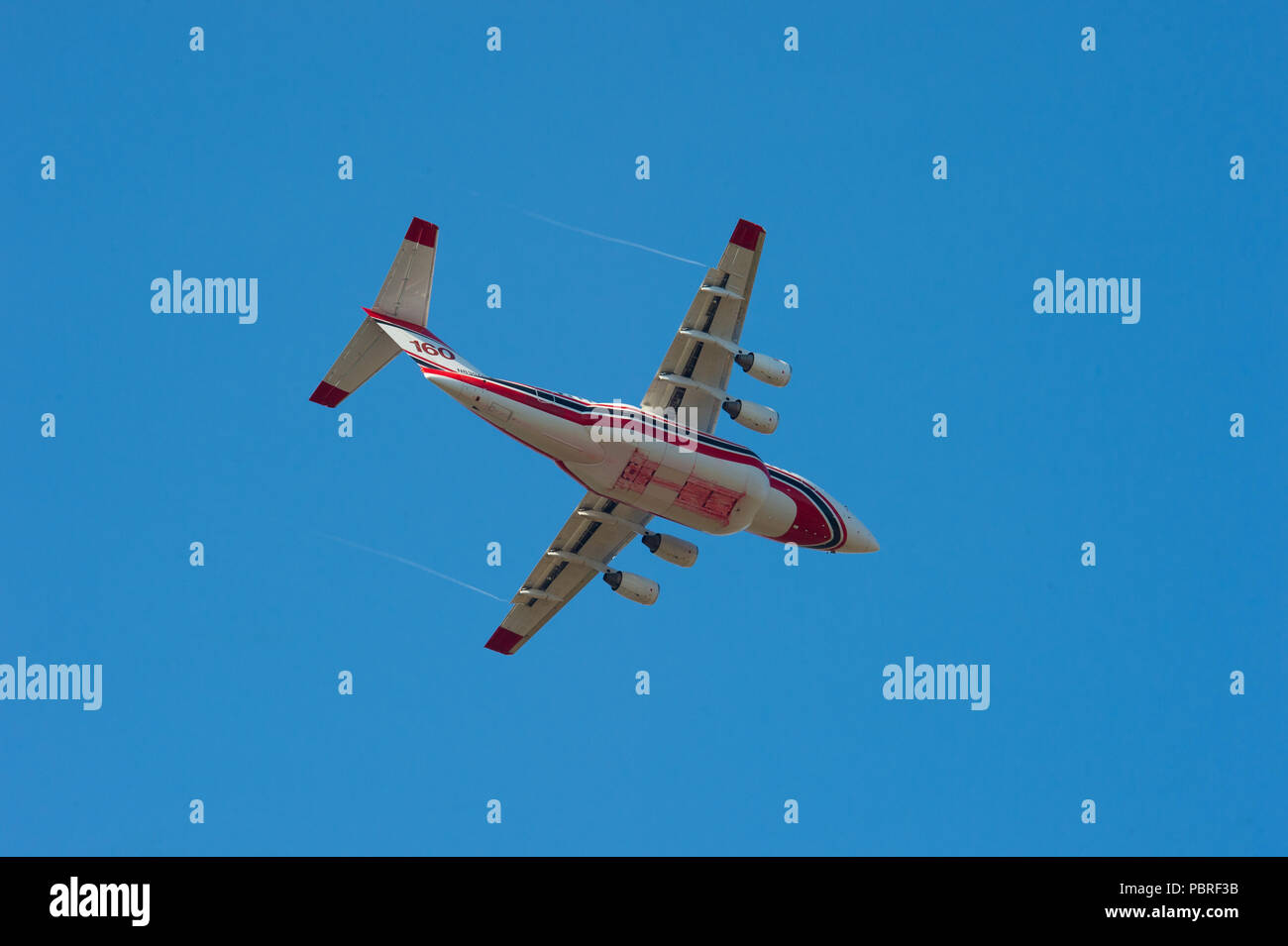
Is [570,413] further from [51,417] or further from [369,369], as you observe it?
[51,417]

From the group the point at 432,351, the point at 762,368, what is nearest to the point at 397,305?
the point at 432,351

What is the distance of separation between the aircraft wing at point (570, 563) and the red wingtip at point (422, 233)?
7.14m

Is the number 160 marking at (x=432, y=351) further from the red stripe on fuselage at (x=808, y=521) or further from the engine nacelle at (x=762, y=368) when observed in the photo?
the red stripe on fuselage at (x=808, y=521)

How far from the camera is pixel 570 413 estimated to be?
111 ft

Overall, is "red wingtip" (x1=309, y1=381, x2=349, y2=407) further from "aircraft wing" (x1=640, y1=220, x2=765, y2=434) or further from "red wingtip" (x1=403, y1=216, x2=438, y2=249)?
"aircraft wing" (x1=640, y1=220, x2=765, y2=434)


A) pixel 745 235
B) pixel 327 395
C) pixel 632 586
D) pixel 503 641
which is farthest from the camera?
pixel 503 641

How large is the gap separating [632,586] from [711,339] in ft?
25.0

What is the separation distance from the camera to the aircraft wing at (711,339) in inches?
1357

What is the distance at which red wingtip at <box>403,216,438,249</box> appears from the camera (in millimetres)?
35344

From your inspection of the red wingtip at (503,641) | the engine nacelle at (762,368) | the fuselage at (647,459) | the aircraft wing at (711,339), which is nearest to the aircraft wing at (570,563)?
the red wingtip at (503,641)

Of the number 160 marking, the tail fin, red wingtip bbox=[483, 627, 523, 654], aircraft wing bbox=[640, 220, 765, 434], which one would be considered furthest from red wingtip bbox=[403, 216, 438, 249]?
red wingtip bbox=[483, 627, 523, 654]

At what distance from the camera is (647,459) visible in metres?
34.7

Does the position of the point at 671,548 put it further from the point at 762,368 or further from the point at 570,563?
the point at 762,368

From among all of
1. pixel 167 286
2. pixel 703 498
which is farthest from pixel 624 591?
pixel 167 286
